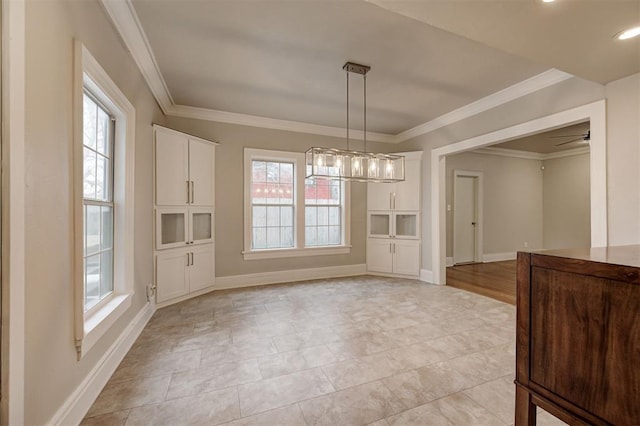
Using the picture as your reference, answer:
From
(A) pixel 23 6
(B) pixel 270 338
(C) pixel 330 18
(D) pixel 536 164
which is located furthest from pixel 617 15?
(D) pixel 536 164

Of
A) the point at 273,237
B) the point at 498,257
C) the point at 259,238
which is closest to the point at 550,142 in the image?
the point at 498,257

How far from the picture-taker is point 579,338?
0.91 metres

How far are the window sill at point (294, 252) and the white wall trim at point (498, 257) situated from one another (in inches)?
152

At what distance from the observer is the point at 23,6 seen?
3.71 feet

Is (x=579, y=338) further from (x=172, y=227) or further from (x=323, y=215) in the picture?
(x=323, y=215)

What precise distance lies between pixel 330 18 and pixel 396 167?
5.89 feet

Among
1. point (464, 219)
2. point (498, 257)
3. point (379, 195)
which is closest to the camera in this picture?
point (379, 195)

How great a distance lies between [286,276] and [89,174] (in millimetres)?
3255

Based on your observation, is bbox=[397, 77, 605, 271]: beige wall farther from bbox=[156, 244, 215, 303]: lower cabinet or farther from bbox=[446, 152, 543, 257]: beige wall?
bbox=[156, 244, 215, 303]: lower cabinet

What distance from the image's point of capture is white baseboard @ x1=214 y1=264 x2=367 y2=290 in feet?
14.2

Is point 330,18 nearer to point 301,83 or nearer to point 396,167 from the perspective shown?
point 301,83

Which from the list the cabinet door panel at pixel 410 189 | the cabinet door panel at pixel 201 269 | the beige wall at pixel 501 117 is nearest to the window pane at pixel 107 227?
the cabinet door panel at pixel 201 269

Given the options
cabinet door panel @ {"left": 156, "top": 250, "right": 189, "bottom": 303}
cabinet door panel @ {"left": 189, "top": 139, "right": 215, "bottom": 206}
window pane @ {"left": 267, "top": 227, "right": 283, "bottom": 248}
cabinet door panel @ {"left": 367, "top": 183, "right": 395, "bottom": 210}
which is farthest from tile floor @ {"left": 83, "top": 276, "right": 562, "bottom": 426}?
cabinet door panel @ {"left": 367, "top": 183, "right": 395, "bottom": 210}

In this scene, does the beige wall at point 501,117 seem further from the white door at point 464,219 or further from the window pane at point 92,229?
the window pane at point 92,229
